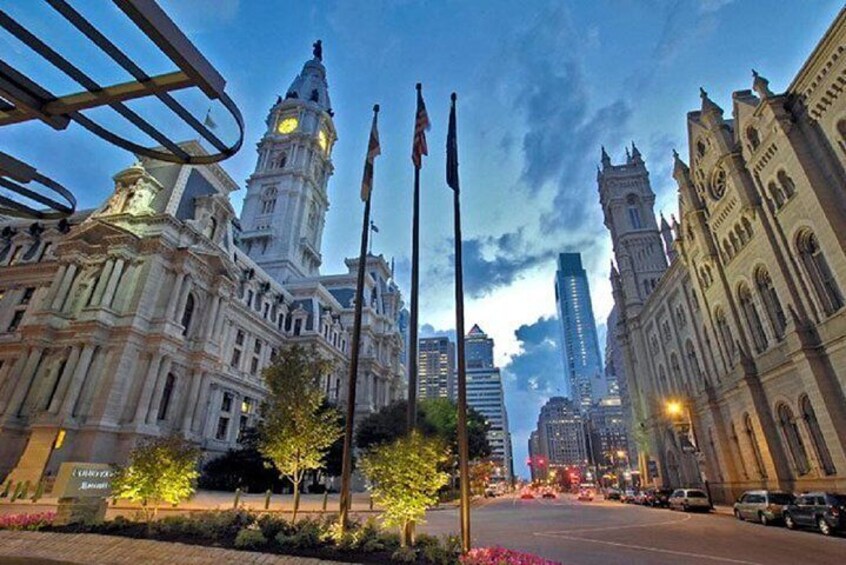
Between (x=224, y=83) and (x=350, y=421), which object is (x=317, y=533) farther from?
(x=224, y=83)

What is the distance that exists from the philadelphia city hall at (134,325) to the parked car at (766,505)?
30533 mm

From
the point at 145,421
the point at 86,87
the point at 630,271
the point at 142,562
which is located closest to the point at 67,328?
the point at 145,421

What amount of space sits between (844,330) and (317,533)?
26494 millimetres

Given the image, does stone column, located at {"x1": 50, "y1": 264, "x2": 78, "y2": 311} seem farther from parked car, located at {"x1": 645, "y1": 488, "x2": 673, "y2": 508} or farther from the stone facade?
parked car, located at {"x1": 645, "y1": 488, "x2": 673, "y2": 508}

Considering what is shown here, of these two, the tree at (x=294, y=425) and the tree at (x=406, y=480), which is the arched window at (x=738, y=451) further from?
the tree at (x=406, y=480)

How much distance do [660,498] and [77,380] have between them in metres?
48.1

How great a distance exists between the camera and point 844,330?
22.0 metres

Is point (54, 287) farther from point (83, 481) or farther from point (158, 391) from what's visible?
point (83, 481)

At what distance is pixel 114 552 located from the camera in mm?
10703

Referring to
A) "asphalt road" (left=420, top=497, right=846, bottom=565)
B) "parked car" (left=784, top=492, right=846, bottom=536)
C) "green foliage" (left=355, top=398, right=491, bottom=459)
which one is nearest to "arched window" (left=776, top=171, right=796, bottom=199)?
"parked car" (left=784, top=492, right=846, bottom=536)

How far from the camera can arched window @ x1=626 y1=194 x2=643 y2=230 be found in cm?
6625

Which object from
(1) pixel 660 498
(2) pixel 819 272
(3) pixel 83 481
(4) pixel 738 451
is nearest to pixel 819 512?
(2) pixel 819 272

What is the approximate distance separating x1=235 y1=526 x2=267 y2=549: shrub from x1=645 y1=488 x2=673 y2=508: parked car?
37035 millimetres

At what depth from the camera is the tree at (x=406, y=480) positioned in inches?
440
